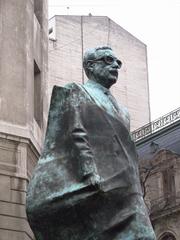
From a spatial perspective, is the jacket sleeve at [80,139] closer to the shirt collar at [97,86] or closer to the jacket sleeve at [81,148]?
the jacket sleeve at [81,148]

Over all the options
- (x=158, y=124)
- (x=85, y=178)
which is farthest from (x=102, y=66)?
(x=158, y=124)

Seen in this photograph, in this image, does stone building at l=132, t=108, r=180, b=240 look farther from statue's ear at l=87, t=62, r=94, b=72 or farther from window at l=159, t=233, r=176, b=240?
statue's ear at l=87, t=62, r=94, b=72

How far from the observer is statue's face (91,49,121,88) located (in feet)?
19.2

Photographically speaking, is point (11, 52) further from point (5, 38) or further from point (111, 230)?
point (111, 230)

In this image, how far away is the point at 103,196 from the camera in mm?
5195

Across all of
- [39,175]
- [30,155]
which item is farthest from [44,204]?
[30,155]

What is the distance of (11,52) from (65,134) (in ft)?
54.3

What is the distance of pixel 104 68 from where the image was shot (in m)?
5.87

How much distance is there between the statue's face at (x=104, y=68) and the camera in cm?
586

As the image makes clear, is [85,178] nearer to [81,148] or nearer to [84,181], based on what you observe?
[84,181]

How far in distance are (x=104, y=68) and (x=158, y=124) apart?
37.9 meters

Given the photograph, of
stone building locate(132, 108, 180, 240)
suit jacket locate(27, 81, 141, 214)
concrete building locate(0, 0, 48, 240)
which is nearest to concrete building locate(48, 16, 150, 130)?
stone building locate(132, 108, 180, 240)

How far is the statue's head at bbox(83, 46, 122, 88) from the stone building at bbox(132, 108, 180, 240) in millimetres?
27412

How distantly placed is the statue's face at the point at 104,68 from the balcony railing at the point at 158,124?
122 feet
